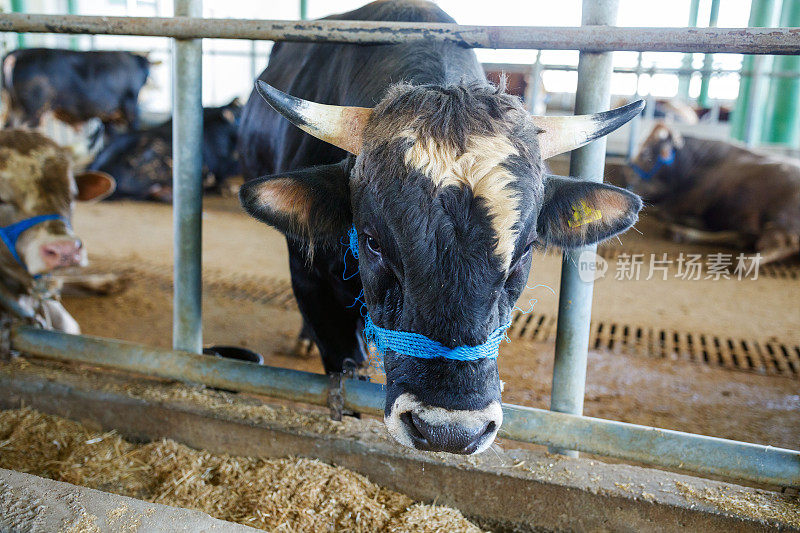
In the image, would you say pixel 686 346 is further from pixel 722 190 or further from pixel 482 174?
pixel 722 190

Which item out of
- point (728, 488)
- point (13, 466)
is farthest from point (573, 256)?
point (13, 466)

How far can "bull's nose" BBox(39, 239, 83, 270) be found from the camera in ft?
9.10

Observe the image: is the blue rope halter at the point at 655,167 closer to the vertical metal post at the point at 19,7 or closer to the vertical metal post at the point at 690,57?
the vertical metal post at the point at 690,57

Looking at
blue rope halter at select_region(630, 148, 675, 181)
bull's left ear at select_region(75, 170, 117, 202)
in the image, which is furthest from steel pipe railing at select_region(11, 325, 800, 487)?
blue rope halter at select_region(630, 148, 675, 181)

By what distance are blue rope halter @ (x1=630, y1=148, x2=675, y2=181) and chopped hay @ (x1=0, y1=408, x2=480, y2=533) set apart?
294 inches

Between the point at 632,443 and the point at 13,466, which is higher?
the point at 632,443

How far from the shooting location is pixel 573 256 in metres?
1.98

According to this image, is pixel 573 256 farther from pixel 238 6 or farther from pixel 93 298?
pixel 238 6

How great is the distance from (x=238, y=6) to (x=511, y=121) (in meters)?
17.9

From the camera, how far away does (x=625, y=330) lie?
421cm

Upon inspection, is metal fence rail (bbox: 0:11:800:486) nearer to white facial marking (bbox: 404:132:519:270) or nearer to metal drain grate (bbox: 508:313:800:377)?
white facial marking (bbox: 404:132:519:270)

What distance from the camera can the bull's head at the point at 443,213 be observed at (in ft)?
4.78

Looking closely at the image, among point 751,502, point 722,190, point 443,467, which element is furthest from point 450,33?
point 722,190

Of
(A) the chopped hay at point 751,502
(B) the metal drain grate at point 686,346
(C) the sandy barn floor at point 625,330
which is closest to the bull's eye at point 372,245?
(C) the sandy barn floor at point 625,330
